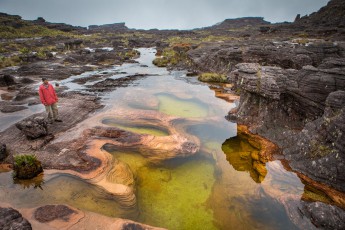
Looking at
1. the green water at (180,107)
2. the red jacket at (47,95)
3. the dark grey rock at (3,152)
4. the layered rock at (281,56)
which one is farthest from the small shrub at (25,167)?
the layered rock at (281,56)

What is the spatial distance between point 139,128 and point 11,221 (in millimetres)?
9858

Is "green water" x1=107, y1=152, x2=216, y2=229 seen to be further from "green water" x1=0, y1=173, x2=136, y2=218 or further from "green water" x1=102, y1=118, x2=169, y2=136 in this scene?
"green water" x1=102, y1=118, x2=169, y2=136

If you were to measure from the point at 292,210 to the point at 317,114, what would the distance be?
24.2ft

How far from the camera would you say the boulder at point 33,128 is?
13.7 m

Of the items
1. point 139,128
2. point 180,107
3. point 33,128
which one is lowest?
point 139,128

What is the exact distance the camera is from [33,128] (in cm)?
1379

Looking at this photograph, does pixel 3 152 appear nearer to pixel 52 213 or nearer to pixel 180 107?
pixel 52 213

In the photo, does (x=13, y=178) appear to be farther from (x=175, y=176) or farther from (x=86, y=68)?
(x=86, y=68)

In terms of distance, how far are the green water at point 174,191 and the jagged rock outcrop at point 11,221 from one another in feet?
12.8

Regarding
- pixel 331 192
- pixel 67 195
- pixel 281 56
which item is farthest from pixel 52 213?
pixel 281 56

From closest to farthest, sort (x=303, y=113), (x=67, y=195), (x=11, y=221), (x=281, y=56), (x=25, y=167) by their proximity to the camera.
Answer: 1. (x=11, y=221)
2. (x=67, y=195)
3. (x=25, y=167)
4. (x=303, y=113)
5. (x=281, y=56)

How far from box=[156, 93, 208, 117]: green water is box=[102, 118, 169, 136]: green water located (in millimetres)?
3127

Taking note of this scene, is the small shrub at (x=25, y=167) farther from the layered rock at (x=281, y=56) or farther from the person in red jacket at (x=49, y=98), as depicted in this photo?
the layered rock at (x=281, y=56)

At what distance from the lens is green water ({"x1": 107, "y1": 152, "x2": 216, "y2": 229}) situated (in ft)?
30.1
